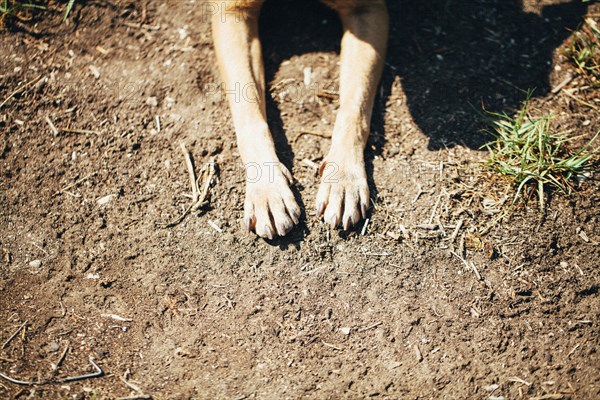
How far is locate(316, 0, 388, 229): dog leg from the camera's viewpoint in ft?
9.84

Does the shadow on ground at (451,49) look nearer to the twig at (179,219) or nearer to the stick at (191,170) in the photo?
the stick at (191,170)

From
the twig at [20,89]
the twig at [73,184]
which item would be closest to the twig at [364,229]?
the twig at [73,184]

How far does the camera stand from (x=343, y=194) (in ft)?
9.87

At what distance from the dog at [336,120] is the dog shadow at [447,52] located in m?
0.17

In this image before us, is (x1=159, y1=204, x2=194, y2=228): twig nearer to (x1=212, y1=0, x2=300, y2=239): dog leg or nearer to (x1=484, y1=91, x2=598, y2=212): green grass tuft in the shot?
(x1=212, y1=0, x2=300, y2=239): dog leg

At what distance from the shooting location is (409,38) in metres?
3.78

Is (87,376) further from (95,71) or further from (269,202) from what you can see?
(95,71)

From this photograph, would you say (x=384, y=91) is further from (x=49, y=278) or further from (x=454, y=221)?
(x=49, y=278)

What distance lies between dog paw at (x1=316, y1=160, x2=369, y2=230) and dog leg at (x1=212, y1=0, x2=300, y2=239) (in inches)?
6.7

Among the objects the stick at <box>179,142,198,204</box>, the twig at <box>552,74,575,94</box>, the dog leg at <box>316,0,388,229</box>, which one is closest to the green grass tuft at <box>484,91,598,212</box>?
the twig at <box>552,74,575,94</box>

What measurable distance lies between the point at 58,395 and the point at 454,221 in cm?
228

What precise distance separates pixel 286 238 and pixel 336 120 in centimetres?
83

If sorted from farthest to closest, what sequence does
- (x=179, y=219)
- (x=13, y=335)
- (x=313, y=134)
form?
(x=313, y=134) → (x=179, y=219) → (x=13, y=335)

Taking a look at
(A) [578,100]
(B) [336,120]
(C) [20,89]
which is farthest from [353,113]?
(C) [20,89]
